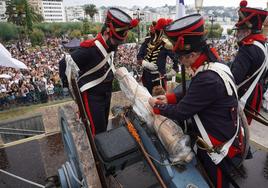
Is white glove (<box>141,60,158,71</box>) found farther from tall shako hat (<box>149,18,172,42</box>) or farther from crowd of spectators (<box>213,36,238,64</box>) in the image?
crowd of spectators (<box>213,36,238,64</box>)

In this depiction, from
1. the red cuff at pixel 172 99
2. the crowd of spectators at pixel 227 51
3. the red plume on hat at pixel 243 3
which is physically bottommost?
the crowd of spectators at pixel 227 51

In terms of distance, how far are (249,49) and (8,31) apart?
170 feet

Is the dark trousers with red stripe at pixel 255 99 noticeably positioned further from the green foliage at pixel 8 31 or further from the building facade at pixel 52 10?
the building facade at pixel 52 10

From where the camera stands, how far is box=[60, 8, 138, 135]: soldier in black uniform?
318cm

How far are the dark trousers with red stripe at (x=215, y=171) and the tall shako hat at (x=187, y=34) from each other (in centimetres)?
93

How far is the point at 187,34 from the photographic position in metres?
2.04

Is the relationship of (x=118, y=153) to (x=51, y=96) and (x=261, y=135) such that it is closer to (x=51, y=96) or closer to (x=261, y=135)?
(x=261, y=135)

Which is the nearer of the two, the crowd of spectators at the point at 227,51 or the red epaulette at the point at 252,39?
the red epaulette at the point at 252,39

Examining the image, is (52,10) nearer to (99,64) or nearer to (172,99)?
(99,64)

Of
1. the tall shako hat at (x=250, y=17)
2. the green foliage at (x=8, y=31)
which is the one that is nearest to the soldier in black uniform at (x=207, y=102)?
the tall shako hat at (x=250, y=17)

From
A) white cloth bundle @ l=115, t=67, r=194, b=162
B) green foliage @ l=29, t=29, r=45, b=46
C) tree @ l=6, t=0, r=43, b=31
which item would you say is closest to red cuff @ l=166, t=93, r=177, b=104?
white cloth bundle @ l=115, t=67, r=194, b=162

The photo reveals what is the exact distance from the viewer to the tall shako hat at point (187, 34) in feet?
6.72

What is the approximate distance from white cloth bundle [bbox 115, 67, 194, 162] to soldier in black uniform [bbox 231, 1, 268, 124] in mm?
1370

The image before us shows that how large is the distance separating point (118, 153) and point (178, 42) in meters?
1.09
